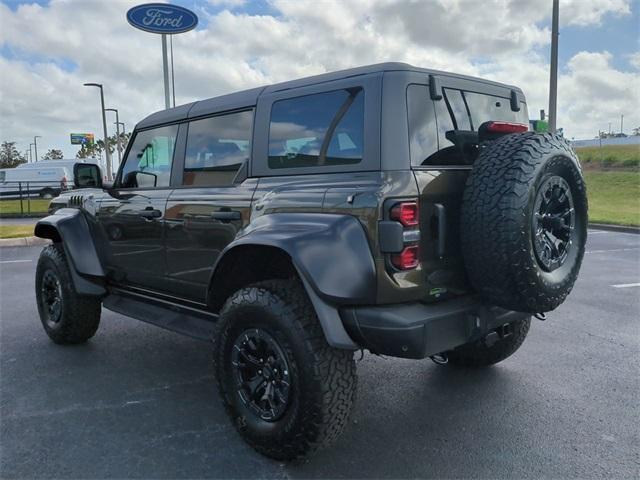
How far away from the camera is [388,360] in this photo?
4.18 meters

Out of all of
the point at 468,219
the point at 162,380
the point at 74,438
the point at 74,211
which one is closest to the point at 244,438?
the point at 74,438

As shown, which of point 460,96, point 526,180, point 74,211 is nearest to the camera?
point 526,180

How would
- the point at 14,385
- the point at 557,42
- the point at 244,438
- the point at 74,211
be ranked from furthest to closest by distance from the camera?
the point at 557,42, the point at 74,211, the point at 14,385, the point at 244,438

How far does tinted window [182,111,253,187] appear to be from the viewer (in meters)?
3.38

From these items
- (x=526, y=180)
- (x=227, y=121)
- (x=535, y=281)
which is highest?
(x=227, y=121)

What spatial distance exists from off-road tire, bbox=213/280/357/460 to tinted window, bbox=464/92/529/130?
1463mm

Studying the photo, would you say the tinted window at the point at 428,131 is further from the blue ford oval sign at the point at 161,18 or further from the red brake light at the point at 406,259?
the blue ford oval sign at the point at 161,18

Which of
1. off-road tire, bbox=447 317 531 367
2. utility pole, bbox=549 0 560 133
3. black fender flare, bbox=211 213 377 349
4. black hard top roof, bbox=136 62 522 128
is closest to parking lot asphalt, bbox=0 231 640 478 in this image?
off-road tire, bbox=447 317 531 367

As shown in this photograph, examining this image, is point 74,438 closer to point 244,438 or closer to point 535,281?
point 244,438

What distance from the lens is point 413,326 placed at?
2.40m

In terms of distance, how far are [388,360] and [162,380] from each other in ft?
5.66

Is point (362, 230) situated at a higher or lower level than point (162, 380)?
higher

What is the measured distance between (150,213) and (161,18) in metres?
10.8

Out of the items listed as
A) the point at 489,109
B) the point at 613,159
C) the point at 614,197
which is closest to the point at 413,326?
the point at 489,109
